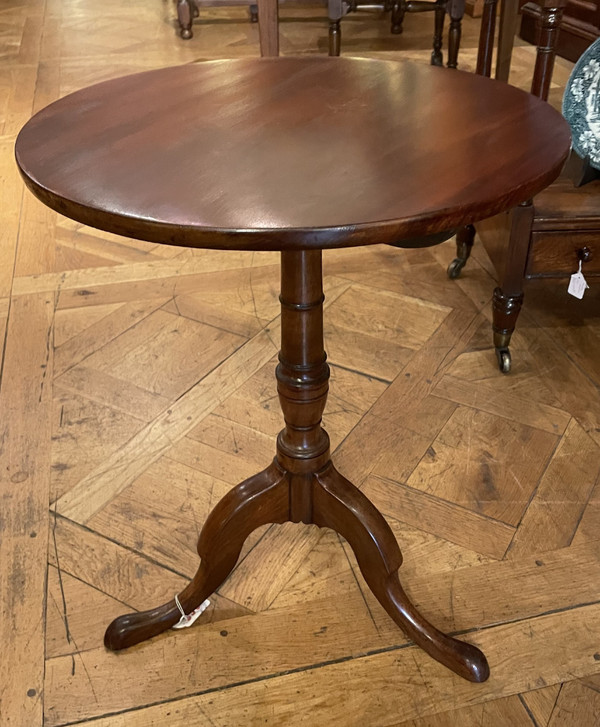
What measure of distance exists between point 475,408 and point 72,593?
0.68 m

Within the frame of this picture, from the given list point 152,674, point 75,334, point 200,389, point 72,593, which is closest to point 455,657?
point 152,674

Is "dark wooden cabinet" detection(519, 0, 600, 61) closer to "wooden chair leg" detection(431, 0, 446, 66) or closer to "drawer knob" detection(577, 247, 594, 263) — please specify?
"wooden chair leg" detection(431, 0, 446, 66)

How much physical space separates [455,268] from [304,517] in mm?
880

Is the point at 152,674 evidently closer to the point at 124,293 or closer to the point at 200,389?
the point at 200,389

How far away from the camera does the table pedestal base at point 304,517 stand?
2.64ft

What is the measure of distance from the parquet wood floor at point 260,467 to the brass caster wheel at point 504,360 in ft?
0.06

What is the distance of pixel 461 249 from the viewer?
1607mm

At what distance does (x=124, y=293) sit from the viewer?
1607 millimetres

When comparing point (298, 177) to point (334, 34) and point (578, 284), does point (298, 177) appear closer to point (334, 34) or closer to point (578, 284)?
point (578, 284)

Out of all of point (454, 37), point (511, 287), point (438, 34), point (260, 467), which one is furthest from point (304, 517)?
point (438, 34)

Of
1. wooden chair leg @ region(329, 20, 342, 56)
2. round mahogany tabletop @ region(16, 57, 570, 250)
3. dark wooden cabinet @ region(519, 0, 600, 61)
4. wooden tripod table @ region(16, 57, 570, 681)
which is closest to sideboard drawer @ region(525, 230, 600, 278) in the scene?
wooden tripod table @ region(16, 57, 570, 681)

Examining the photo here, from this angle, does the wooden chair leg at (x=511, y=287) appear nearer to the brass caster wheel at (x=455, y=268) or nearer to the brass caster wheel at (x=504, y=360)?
the brass caster wheel at (x=504, y=360)

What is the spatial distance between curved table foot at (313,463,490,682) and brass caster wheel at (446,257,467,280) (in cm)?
86

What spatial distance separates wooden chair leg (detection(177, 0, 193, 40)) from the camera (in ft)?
10.7
